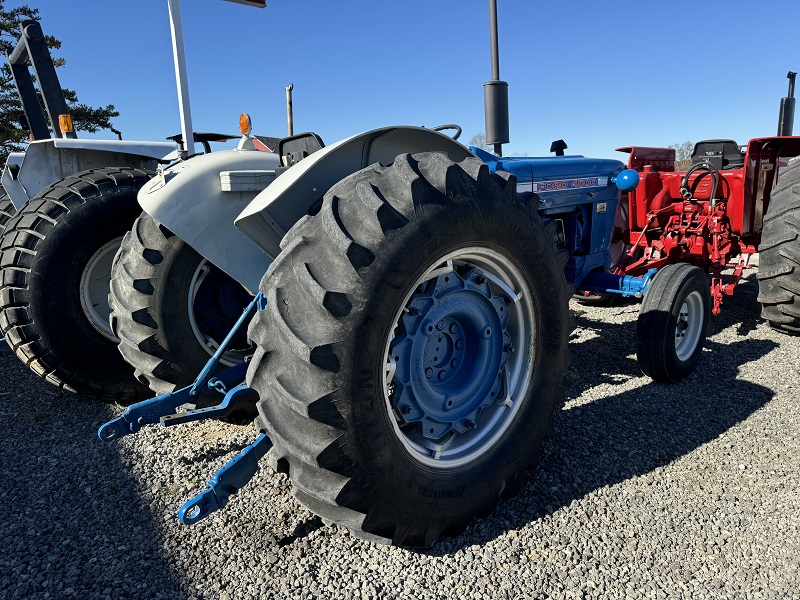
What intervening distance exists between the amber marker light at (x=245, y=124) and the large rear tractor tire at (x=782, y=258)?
3.61 m

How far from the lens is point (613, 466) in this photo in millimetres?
2346

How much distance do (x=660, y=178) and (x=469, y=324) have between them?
4.10 meters

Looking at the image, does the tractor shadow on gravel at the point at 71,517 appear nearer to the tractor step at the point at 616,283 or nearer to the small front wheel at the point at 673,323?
the small front wheel at the point at 673,323

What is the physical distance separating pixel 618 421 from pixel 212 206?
2.16 metres

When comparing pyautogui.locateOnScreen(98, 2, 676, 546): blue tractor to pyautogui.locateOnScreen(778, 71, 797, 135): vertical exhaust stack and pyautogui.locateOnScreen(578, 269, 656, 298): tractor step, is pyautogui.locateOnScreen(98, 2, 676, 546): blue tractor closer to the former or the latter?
pyautogui.locateOnScreen(578, 269, 656, 298): tractor step

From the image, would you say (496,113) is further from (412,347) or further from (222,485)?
(222,485)

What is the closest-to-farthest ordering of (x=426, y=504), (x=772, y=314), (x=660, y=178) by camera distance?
(x=426, y=504)
(x=772, y=314)
(x=660, y=178)

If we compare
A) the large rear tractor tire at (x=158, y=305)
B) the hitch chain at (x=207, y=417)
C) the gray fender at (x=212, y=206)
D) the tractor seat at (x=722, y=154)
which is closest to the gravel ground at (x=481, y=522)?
the hitch chain at (x=207, y=417)

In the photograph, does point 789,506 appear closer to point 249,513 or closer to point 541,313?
point 541,313

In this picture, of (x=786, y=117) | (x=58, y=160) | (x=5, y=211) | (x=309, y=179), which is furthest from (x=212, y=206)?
(x=786, y=117)

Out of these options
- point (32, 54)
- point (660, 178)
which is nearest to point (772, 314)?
point (660, 178)

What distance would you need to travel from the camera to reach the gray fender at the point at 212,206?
213 cm

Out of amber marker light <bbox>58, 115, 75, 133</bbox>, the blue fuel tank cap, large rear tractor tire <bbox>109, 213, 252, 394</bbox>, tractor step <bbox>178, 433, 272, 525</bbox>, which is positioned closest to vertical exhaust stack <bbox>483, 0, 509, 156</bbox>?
the blue fuel tank cap

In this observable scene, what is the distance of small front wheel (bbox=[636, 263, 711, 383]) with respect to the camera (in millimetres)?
3166
